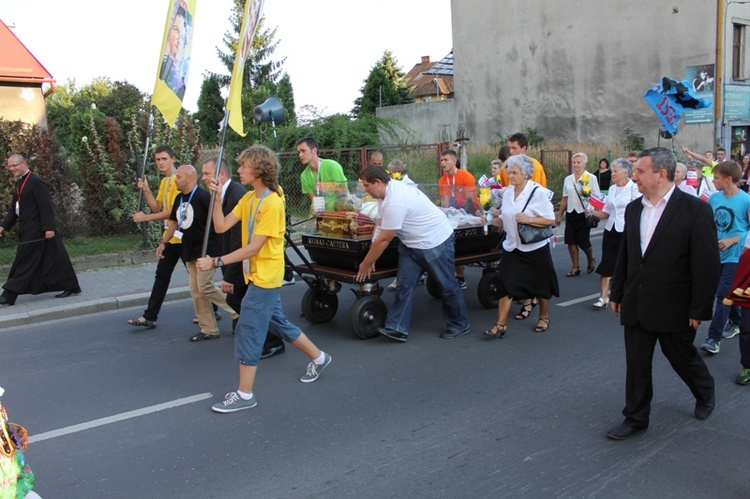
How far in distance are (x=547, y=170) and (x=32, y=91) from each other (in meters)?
15.2

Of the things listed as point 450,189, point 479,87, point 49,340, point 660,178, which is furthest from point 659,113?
point 479,87

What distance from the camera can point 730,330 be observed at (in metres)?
6.34

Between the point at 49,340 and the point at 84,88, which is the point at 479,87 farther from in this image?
the point at 84,88

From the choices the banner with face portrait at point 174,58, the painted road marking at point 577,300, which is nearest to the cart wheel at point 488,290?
the painted road marking at point 577,300

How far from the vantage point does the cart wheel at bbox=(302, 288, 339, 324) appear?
7.04 metres

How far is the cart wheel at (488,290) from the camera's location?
759 cm

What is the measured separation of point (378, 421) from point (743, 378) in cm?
295

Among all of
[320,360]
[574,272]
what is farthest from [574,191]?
[320,360]

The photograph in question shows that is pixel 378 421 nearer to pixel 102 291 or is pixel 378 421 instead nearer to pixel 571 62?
pixel 102 291

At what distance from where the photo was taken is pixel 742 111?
23953 mm

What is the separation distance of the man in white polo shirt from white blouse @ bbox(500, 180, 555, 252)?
1.90 feet

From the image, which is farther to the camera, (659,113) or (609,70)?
(609,70)

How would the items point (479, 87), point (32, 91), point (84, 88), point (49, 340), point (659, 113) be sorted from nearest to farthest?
point (49, 340)
point (659, 113)
point (32, 91)
point (479, 87)
point (84, 88)

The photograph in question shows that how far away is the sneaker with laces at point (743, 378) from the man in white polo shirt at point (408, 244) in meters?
2.48
